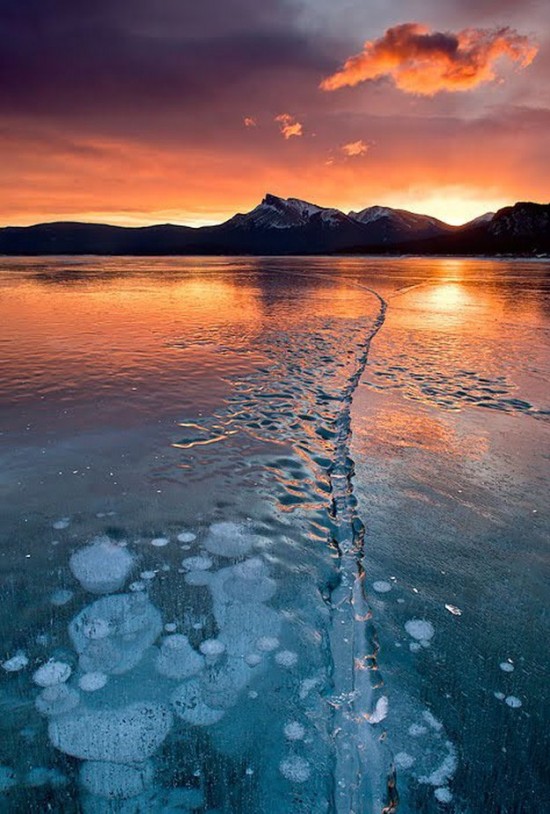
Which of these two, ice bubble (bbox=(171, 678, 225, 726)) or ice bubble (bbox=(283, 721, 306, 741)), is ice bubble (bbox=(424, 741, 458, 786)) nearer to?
ice bubble (bbox=(283, 721, 306, 741))

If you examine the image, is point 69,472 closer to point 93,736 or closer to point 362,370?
point 93,736

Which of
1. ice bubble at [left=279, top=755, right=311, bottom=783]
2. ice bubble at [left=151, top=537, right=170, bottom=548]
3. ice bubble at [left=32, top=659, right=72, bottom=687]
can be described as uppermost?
ice bubble at [left=32, top=659, right=72, bottom=687]

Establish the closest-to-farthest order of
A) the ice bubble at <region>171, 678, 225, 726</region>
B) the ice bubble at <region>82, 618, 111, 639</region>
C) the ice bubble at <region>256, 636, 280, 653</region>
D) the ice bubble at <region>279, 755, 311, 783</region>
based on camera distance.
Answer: the ice bubble at <region>279, 755, 311, 783</region>
the ice bubble at <region>171, 678, 225, 726</region>
the ice bubble at <region>256, 636, 280, 653</region>
the ice bubble at <region>82, 618, 111, 639</region>

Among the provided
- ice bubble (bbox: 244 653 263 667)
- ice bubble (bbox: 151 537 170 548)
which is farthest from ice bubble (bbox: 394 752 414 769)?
ice bubble (bbox: 151 537 170 548)

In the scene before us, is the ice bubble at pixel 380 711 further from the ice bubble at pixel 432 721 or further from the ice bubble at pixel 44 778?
the ice bubble at pixel 44 778

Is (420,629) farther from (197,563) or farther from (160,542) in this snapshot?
(160,542)

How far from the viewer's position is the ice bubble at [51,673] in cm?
330

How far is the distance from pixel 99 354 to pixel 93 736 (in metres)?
11.9

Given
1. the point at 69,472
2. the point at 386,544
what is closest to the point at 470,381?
the point at 386,544

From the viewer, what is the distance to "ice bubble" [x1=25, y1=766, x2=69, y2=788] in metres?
2.67

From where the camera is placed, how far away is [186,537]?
500cm

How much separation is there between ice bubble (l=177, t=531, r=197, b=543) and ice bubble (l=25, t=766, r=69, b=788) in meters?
2.34

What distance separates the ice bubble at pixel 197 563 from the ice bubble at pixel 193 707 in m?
1.30

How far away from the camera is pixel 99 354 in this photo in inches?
530
